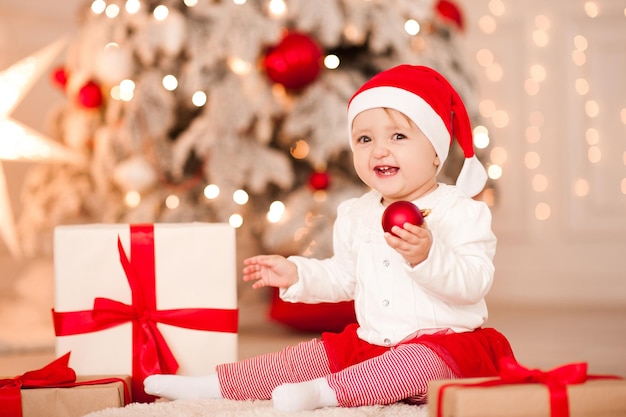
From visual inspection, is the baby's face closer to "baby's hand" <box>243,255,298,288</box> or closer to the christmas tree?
"baby's hand" <box>243,255,298,288</box>

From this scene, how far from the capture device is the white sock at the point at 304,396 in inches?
47.1

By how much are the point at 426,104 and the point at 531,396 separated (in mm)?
584

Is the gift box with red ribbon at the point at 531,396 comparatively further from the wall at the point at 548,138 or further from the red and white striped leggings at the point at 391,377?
the wall at the point at 548,138

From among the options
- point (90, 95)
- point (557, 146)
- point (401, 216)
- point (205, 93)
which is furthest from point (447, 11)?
point (401, 216)

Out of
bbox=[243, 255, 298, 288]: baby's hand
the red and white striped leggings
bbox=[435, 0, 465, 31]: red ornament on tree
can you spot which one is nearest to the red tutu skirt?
the red and white striped leggings

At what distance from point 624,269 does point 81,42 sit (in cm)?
230

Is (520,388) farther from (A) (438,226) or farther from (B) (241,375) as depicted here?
(B) (241,375)

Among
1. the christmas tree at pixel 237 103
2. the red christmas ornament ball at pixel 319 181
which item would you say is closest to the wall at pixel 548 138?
the christmas tree at pixel 237 103

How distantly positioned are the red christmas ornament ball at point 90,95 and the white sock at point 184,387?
1336 millimetres

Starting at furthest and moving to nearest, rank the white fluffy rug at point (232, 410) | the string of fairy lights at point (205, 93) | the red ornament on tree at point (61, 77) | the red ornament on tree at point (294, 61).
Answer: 1. the red ornament on tree at point (61, 77)
2. the string of fairy lights at point (205, 93)
3. the red ornament on tree at point (294, 61)
4. the white fluffy rug at point (232, 410)

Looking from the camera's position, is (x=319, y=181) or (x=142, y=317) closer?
(x=142, y=317)

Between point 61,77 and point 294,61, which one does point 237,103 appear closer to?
point 294,61

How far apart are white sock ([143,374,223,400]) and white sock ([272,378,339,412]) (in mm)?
182

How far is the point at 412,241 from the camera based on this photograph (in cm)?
119
